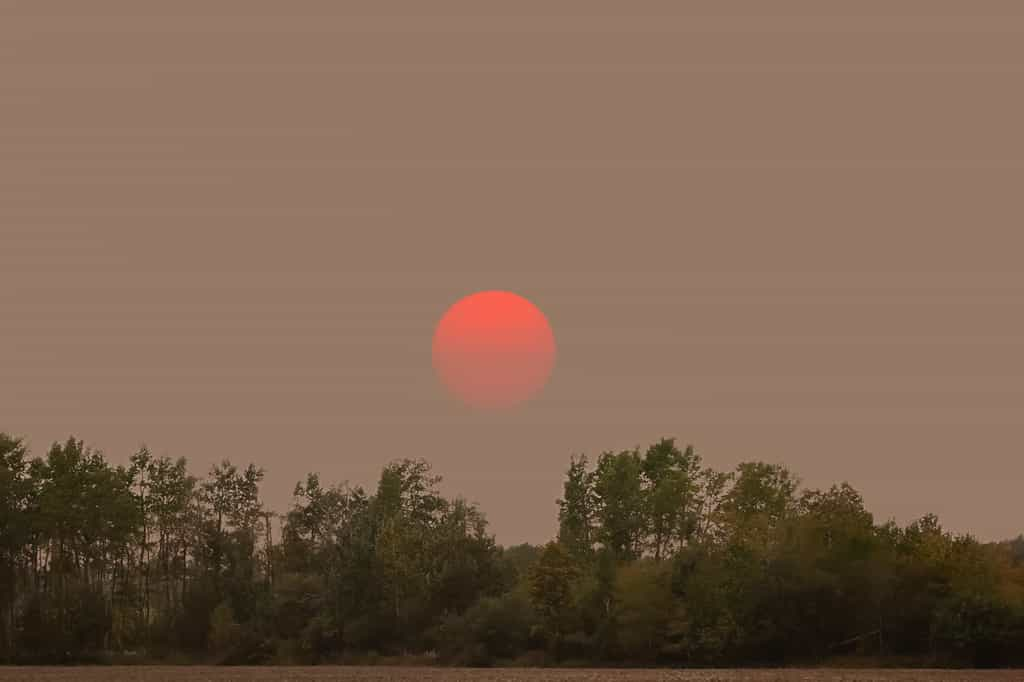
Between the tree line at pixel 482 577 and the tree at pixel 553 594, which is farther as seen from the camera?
the tree at pixel 553 594

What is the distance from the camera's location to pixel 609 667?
9694 centimetres

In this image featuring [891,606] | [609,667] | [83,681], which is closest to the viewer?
[83,681]

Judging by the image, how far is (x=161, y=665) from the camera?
365 feet

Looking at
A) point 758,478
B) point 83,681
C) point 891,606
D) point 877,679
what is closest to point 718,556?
point 891,606

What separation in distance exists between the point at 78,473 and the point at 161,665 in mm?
21217

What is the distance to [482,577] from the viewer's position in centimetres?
11538

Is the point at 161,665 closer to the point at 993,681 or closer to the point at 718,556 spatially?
the point at 718,556

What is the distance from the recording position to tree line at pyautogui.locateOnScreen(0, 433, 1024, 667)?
8988 centimetres

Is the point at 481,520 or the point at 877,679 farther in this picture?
the point at 481,520

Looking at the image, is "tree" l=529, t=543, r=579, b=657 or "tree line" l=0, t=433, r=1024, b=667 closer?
"tree line" l=0, t=433, r=1024, b=667

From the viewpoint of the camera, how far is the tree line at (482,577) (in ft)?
295

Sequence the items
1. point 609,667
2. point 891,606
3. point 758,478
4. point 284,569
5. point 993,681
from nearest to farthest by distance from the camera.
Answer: point 993,681 < point 891,606 < point 609,667 < point 758,478 < point 284,569

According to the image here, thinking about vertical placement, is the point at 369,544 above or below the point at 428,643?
above

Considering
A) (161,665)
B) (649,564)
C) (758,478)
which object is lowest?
(161,665)
